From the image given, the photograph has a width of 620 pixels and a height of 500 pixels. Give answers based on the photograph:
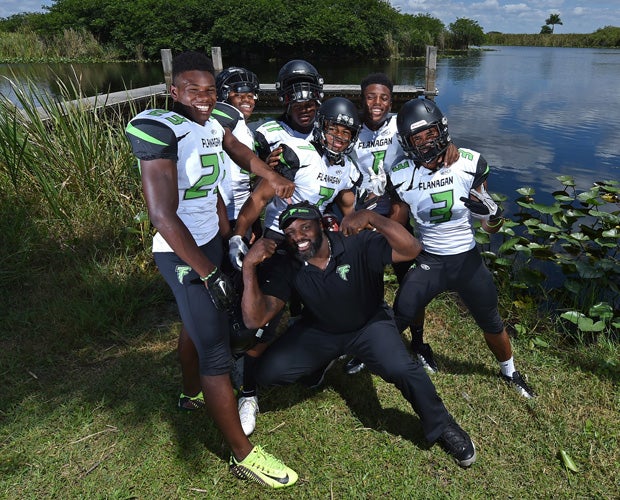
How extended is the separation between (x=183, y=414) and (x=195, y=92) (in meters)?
2.59

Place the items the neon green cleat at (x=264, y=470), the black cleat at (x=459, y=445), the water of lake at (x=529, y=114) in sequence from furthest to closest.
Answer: the water of lake at (x=529, y=114)
the black cleat at (x=459, y=445)
the neon green cleat at (x=264, y=470)

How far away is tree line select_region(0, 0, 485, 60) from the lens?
4112cm

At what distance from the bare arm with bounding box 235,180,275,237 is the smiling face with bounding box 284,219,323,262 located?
44 cm

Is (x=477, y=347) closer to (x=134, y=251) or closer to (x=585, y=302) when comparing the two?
(x=585, y=302)

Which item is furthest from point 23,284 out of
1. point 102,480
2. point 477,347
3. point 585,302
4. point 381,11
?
point 381,11

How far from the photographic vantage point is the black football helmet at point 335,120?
3.43 meters

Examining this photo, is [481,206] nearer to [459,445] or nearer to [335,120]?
[335,120]

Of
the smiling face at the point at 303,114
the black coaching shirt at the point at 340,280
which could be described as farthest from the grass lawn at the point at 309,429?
the smiling face at the point at 303,114

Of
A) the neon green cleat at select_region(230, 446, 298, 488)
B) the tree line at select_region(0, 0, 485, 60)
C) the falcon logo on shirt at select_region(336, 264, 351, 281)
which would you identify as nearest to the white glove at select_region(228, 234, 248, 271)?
the falcon logo on shirt at select_region(336, 264, 351, 281)

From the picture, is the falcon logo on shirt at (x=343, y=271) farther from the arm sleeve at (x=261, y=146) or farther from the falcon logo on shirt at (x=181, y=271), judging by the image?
the arm sleeve at (x=261, y=146)

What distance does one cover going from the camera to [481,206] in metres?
3.31

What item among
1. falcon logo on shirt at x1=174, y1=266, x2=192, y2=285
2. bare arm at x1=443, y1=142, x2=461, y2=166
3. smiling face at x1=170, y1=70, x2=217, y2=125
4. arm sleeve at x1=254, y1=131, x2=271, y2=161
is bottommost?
falcon logo on shirt at x1=174, y1=266, x2=192, y2=285

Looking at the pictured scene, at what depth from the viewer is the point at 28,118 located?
6262 millimetres

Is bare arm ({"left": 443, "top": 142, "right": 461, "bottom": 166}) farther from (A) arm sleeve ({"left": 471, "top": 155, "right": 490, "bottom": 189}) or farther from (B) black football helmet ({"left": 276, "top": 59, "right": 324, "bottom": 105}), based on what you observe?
(B) black football helmet ({"left": 276, "top": 59, "right": 324, "bottom": 105})
